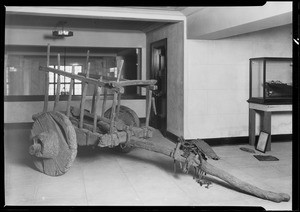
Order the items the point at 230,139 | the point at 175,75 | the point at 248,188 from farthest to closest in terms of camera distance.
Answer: the point at 175,75, the point at 230,139, the point at 248,188

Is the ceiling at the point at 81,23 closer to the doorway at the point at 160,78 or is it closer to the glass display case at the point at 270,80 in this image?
the doorway at the point at 160,78

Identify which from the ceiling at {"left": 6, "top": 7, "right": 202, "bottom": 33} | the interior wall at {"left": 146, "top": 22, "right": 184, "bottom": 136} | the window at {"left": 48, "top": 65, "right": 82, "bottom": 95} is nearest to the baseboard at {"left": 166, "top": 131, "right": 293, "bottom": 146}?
the interior wall at {"left": 146, "top": 22, "right": 184, "bottom": 136}

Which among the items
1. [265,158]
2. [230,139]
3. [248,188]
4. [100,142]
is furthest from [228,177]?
[230,139]

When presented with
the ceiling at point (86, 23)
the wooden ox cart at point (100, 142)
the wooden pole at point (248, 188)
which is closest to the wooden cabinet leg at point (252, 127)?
the wooden ox cart at point (100, 142)

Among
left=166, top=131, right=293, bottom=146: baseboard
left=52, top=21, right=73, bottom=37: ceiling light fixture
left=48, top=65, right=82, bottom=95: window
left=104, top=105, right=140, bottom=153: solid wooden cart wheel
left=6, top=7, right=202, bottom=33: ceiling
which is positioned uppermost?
left=6, top=7, right=202, bottom=33: ceiling

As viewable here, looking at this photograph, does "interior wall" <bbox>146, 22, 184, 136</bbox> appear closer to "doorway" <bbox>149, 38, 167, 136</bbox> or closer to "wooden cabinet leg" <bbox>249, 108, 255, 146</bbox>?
"doorway" <bbox>149, 38, 167, 136</bbox>

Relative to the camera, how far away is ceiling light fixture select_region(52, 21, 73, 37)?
7705 millimetres

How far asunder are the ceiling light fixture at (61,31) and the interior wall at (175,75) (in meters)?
2.29

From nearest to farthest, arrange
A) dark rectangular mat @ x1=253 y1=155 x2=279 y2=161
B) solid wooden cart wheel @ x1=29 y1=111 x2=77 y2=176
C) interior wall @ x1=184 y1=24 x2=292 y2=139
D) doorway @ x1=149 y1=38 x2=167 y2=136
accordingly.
A: solid wooden cart wheel @ x1=29 y1=111 x2=77 y2=176 < dark rectangular mat @ x1=253 y1=155 x2=279 y2=161 < interior wall @ x1=184 y1=24 x2=292 y2=139 < doorway @ x1=149 y1=38 x2=167 y2=136

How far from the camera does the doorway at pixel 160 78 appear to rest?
752 centimetres

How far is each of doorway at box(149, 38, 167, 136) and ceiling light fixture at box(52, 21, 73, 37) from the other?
2.11 meters

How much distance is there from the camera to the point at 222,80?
6590mm

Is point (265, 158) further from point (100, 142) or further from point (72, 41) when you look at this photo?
point (72, 41)

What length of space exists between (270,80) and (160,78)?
8.25 ft
